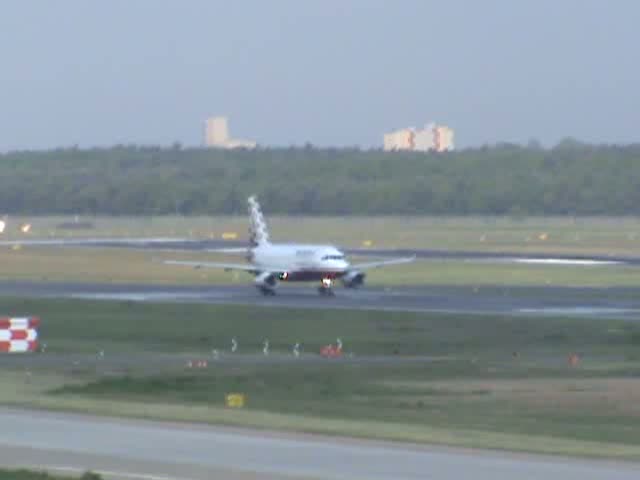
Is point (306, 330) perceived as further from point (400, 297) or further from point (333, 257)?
point (333, 257)

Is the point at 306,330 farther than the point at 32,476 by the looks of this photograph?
Yes

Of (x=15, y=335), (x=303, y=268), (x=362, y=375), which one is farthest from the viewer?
(x=303, y=268)

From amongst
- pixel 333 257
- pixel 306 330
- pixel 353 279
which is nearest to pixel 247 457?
pixel 306 330

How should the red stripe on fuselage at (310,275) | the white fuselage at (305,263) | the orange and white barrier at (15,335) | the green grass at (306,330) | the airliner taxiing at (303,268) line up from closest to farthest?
the orange and white barrier at (15,335), the green grass at (306,330), the airliner taxiing at (303,268), the red stripe on fuselage at (310,275), the white fuselage at (305,263)

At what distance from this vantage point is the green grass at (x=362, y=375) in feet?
82.1

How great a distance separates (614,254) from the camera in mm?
107250

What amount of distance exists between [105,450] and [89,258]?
263 feet

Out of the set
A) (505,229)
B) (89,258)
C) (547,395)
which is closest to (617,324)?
Result: (547,395)

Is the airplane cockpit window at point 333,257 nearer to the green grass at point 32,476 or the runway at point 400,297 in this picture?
the runway at point 400,297

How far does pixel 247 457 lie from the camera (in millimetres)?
19547

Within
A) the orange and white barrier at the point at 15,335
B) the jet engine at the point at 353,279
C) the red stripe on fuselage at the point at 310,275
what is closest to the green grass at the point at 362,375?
the orange and white barrier at the point at 15,335

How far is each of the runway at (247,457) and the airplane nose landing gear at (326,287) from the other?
1832 inches

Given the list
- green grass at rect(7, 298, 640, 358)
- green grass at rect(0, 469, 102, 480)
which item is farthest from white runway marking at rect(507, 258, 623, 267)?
green grass at rect(0, 469, 102, 480)

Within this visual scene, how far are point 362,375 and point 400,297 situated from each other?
2934cm
